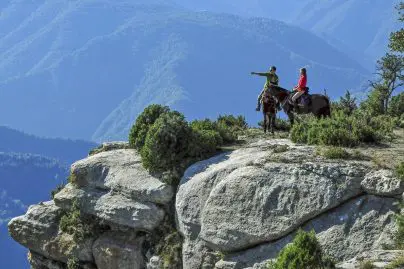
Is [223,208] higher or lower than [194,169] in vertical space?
lower

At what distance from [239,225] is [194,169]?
4.25m

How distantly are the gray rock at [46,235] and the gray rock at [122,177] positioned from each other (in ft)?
6.92

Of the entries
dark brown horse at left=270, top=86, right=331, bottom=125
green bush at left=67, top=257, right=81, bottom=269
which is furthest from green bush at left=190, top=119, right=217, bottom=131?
green bush at left=67, top=257, right=81, bottom=269

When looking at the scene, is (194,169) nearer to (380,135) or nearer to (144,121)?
(144,121)

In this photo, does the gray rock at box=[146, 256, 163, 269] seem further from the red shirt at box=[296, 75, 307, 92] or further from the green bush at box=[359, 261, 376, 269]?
the red shirt at box=[296, 75, 307, 92]

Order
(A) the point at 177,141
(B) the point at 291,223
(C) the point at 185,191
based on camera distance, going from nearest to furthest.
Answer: (B) the point at 291,223, (C) the point at 185,191, (A) the point at 177,141

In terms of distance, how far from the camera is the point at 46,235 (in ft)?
101

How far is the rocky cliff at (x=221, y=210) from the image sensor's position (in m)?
22.8

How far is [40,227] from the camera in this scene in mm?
31062

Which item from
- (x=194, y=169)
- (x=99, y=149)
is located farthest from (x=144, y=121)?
(x=194, y=169)

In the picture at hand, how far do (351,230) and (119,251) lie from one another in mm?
10472

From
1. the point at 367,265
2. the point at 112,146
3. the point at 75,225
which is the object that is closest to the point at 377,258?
the point at 367,265

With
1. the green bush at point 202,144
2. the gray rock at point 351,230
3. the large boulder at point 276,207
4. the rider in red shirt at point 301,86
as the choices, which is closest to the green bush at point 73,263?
the large boulder at point 276,207

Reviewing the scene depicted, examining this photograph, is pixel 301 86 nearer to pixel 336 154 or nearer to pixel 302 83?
pixel 302 83
